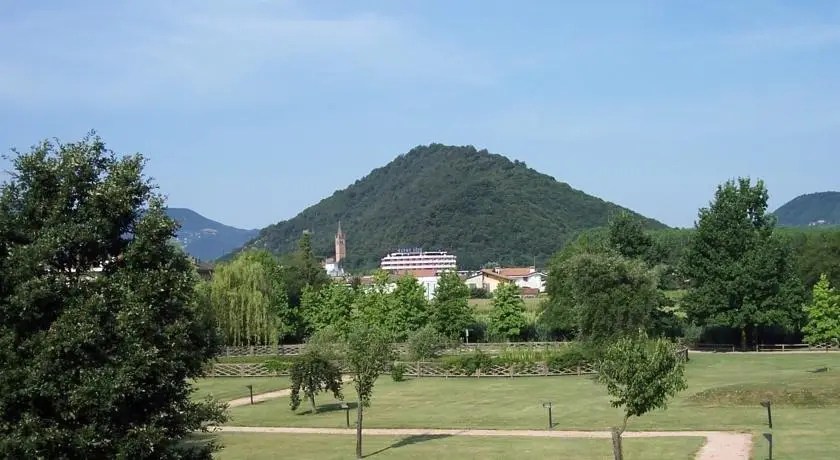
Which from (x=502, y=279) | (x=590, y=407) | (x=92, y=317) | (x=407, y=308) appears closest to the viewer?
(x=92, y=317)

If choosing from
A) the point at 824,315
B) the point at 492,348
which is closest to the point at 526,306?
the point at 492,348

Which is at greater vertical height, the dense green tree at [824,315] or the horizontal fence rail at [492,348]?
the dense green tree at [824,315]

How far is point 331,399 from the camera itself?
46750 millimetres

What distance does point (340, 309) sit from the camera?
76000mm

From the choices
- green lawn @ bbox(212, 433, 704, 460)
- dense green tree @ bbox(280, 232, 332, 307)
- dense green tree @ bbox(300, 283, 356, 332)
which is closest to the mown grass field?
dense green tree @ bbox(300, 283, 356, 332)

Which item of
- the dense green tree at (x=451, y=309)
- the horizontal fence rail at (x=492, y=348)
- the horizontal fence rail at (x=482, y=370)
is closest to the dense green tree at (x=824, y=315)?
the horizontal fence rail at (x=492, y=348)

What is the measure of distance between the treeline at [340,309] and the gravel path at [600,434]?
32.1m

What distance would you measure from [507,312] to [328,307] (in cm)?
1545

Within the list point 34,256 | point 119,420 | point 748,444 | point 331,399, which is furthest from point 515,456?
point 331,399

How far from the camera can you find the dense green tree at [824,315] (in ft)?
211

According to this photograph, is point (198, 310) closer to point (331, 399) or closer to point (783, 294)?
point (331, 399)

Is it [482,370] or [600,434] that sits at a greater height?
[482,370]

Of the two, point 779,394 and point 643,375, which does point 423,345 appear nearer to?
point 779,394

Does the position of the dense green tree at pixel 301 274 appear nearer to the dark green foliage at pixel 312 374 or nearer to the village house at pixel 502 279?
the dark green foliage at pixel 312 374
